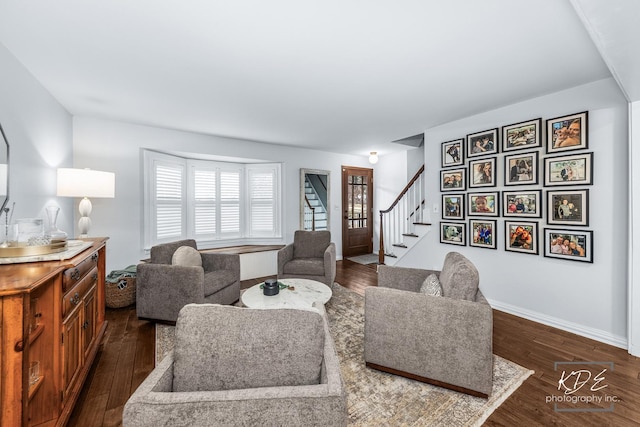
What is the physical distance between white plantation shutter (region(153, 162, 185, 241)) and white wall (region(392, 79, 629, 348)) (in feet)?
15.1

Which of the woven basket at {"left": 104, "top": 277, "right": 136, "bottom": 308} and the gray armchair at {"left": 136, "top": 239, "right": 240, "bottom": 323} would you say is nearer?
the gray armchair at {"left": 136, "top": 239, "right": 240, "bottom": 323}

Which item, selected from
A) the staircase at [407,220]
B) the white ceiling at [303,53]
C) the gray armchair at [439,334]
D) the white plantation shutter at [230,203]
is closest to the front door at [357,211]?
the staircase at [407,220]

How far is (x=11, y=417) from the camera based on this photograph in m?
1.11

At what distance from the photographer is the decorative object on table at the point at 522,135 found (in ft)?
9.75

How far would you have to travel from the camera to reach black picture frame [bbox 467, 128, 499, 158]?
3334mm

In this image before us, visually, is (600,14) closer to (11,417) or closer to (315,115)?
(315,115)

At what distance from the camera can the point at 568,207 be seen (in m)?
2.77

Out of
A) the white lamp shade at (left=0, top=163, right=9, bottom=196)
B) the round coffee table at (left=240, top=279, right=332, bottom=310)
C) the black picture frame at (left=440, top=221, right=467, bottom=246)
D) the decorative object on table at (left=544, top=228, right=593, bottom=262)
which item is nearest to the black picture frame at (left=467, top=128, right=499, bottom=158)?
the black picture frame at (left=440, top=221, right=467, bottom=246)

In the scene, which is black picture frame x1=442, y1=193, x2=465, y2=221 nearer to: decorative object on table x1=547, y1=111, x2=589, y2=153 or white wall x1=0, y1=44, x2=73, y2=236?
decorative object on table x1=547, y1=111, x2=589, y2=153

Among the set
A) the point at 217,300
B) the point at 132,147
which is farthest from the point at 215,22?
the point at 132,147

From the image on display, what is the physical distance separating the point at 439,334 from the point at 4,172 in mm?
3233

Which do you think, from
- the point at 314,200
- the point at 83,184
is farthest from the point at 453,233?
the point at 83,184

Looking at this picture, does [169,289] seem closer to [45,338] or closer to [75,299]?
[75,299]

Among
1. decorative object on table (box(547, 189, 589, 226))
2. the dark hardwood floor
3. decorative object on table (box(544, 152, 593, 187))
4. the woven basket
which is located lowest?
the dark hardwood floor
